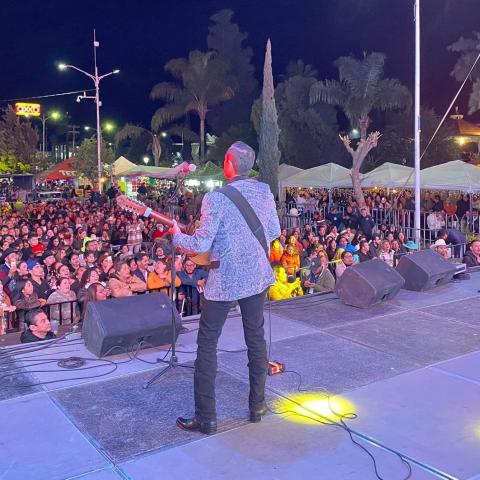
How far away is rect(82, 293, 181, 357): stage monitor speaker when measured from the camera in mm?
4906

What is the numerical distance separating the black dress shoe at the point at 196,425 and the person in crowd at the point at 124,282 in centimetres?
431

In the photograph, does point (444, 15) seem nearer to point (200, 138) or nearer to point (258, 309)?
point (200, 138)

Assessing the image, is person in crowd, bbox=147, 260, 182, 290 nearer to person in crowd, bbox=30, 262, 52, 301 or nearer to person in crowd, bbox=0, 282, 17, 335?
person in crowd, bbox=30, 262, 52, 301

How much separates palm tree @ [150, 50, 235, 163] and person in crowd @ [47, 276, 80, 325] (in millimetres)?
32946

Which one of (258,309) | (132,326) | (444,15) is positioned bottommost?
(132,326)

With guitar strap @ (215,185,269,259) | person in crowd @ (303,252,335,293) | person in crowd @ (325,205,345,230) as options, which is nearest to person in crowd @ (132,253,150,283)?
person in crowd @ (303,252,335,293)

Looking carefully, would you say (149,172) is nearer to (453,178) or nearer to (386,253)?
(453,178)

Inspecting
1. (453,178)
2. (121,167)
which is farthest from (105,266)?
(121,167)

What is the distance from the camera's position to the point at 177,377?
14.8ft

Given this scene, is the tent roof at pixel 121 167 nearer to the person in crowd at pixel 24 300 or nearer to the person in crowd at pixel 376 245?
the person in crowd at pixel 376 245

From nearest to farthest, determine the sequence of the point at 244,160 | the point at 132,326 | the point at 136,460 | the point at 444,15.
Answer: the point at 136,460 < the point at 244,160 < the point at 132,326 < the point at 444,15

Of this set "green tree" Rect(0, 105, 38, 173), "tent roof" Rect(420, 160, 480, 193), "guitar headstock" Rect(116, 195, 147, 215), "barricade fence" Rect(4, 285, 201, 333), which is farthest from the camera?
"green tree" Rect(0, 105, 38, 173)

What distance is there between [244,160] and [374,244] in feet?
30.3

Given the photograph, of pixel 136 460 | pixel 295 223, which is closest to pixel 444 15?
pixel 295 223
